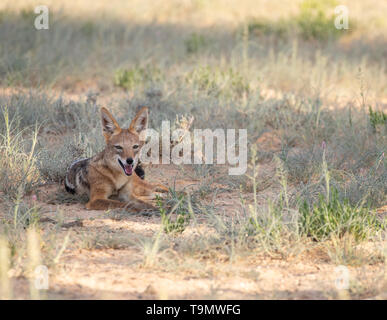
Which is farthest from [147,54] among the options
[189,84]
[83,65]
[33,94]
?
[33,94]

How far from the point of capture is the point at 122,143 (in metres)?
5.68

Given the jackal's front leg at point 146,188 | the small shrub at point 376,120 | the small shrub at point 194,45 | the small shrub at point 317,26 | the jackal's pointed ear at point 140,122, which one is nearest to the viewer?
the jackal's pointed ear at point 140,122

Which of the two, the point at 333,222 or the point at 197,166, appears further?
the point at 197,166

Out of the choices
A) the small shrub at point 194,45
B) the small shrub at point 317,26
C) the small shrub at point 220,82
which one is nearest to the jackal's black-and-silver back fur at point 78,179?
the small shrub at point 220,82

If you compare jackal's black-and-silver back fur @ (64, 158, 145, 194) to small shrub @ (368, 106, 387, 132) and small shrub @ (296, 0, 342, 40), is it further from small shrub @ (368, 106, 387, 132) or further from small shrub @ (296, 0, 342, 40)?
small shrub @ (296, 0, 342, 40)

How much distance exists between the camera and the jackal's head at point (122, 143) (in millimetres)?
5668

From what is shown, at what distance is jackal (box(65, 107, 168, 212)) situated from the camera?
564 cm

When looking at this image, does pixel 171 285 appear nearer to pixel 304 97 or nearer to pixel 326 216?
pixel 326 216

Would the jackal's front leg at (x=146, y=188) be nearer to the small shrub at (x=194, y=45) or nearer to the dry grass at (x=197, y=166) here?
the dry grass at (x=197, y=166)

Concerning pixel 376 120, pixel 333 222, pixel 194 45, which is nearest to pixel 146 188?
pixel 333 222

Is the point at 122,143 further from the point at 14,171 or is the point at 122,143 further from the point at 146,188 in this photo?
the point at 14,171

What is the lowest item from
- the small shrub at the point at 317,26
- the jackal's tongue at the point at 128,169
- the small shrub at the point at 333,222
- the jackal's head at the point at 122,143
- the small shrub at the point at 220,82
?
the small shrub at the point at 333,222

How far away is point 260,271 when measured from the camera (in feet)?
12.6

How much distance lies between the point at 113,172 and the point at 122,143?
0.38 meters
